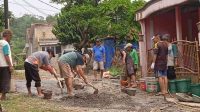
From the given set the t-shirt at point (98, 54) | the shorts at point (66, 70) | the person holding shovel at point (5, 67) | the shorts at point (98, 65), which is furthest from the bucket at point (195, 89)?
the t-shirt at point (98, 54)

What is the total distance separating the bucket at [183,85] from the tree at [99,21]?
16.7 metres

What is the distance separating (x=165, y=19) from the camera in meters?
19.7

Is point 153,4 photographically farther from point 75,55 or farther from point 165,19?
point 75,55

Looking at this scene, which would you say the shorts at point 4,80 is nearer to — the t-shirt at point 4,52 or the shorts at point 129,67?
the t-shirt at point 4,52

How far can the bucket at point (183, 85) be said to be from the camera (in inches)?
480

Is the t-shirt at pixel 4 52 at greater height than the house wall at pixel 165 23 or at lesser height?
lesser

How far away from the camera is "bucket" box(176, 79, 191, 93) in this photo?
40.0 feet

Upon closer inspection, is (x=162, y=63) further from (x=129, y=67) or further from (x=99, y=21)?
(x=99, y=21)

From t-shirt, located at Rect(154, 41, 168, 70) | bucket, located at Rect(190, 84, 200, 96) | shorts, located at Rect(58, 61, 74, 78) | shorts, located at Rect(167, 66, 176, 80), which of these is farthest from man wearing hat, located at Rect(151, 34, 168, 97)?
shorts, located at Rect(58, 61, 74, 78)

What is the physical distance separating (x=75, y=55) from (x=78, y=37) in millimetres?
18907

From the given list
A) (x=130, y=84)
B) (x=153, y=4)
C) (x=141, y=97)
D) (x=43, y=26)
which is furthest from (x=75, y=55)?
(x=43, y=26)

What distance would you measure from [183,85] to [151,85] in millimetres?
1157

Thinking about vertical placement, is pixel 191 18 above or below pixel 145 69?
above

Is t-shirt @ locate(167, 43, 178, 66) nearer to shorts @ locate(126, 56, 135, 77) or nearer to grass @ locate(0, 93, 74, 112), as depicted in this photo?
shorts @ locate(126, 56, 135, 77)
